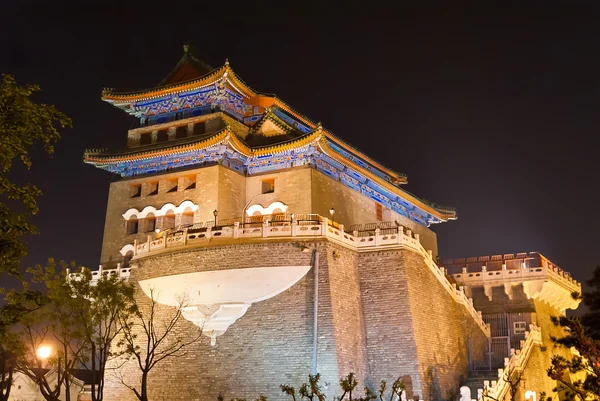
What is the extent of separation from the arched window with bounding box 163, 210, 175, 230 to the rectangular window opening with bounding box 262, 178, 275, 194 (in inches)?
166

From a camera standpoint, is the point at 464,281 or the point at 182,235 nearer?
the point at 182,235

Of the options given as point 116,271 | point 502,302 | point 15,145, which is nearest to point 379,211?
point 502,302

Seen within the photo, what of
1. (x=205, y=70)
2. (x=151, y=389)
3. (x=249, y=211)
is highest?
(x=205, y=70)

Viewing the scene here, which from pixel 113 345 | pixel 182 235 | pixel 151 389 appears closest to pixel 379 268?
pixel 182 235

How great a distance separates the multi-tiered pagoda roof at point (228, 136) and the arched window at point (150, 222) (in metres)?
2.22

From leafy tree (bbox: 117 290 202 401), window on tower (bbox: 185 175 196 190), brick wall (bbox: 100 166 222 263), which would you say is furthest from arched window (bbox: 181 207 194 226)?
leafy tree (bbox: 117 290 202 401)

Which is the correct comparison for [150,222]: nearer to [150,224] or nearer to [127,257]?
[150,224]

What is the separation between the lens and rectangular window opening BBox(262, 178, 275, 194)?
3008 centimetres

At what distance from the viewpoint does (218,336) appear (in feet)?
73.7

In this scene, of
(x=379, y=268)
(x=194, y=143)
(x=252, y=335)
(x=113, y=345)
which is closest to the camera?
(x=252, y=335)

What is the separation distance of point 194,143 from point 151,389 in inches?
431

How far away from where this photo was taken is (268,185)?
30.4 meters

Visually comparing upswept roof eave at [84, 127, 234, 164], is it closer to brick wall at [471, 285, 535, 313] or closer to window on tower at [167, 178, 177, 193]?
window on tower at [167, 178, 177, 193]

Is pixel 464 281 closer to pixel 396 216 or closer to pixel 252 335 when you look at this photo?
pixel 396 216
